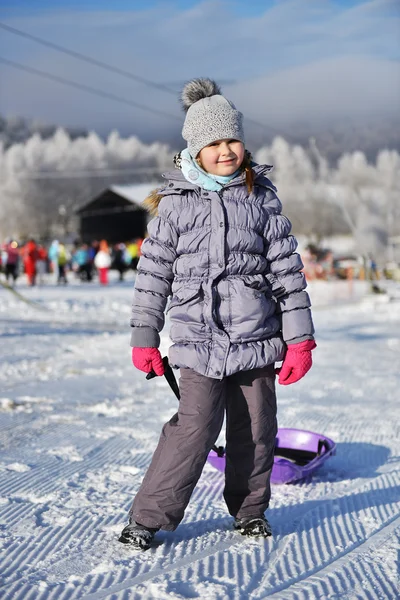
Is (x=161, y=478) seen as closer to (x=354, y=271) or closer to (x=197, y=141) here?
(x=197, y=141)

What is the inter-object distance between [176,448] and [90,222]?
49.1 meters

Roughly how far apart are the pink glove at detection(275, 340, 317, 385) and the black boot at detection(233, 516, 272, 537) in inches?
18.8

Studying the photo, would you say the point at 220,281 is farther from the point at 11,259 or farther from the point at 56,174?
the point at 56,174

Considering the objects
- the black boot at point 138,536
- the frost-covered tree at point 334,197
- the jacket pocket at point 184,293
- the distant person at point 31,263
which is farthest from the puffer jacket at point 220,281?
the frost-covered tree at point 334,197

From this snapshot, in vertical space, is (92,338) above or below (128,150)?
below

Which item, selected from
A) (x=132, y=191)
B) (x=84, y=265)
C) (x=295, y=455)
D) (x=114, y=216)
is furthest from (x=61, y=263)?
(x=132, y=191)

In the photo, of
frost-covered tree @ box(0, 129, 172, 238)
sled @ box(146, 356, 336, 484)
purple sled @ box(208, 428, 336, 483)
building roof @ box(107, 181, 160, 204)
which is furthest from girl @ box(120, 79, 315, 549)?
frost-covered tree @ box(0, 129, 172, 238)

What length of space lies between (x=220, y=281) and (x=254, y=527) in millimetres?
829

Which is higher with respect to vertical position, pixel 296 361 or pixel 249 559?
pixel 296 361

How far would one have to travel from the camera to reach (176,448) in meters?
2.39

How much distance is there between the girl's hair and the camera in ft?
8.14

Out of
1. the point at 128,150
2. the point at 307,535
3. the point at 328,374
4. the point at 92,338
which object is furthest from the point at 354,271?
the point at 128,150

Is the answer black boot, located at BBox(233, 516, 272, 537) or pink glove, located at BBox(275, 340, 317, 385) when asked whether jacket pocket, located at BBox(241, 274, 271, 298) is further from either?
black boot, located at BBox(233, 516, 272, 537)

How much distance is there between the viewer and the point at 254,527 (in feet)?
8.25
